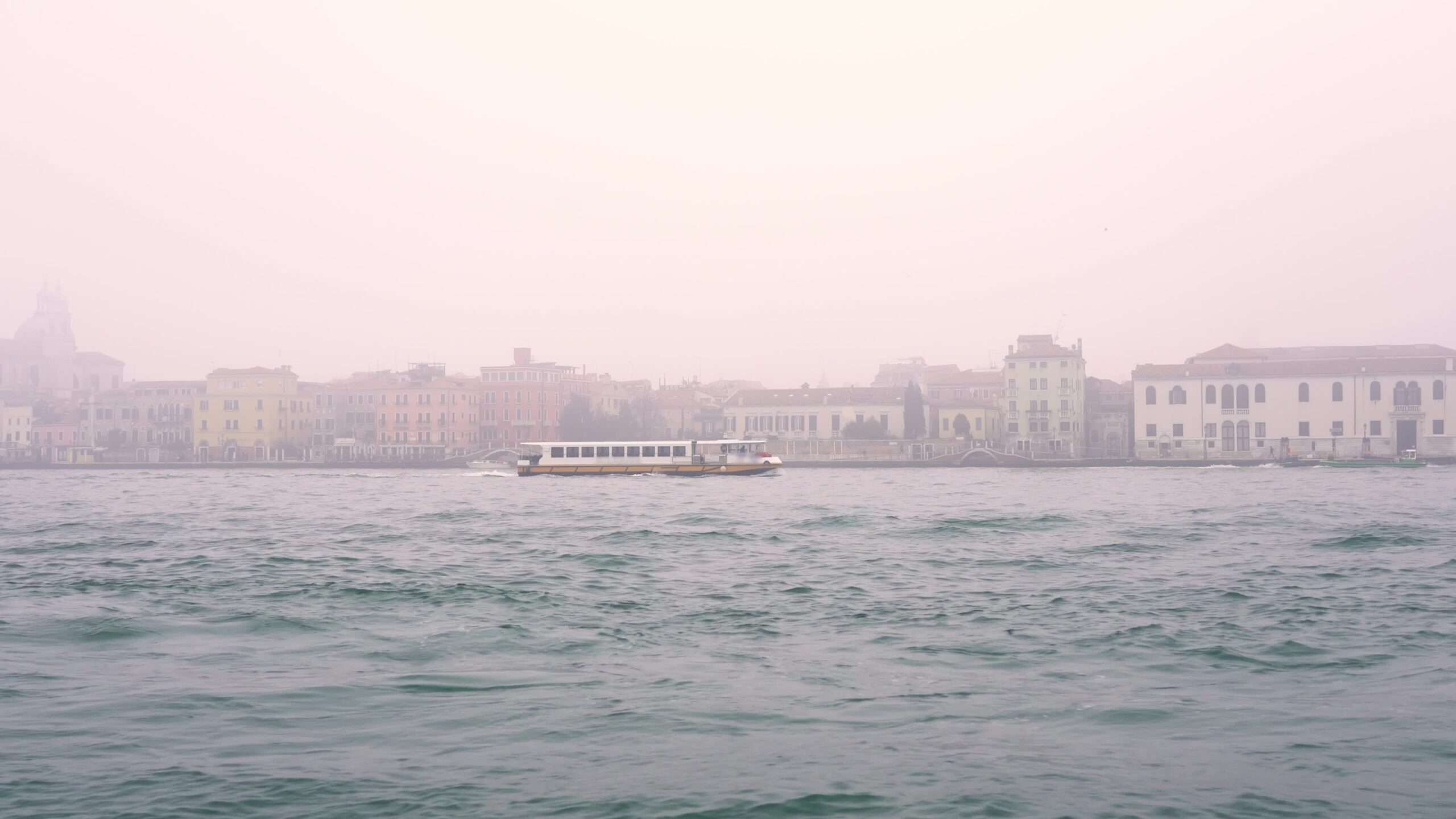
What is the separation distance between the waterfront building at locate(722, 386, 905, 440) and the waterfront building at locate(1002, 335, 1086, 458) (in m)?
6.74

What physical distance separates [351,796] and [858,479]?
48378 millimetres

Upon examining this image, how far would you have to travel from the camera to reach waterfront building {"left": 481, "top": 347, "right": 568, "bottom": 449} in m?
81.7

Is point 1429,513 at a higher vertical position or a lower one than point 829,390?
lower

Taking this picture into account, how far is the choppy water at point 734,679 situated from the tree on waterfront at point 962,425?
185 ft

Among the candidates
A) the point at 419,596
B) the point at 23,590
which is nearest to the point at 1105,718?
the point at 419,596

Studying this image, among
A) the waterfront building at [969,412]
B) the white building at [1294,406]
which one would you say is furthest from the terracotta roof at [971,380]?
the white building at [1294,406]

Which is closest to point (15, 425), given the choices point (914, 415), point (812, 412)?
point (812, 412)

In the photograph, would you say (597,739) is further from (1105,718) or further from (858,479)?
(858,479)

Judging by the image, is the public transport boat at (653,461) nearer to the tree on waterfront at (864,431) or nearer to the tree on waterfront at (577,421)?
the tree on waterfront at (864,431)

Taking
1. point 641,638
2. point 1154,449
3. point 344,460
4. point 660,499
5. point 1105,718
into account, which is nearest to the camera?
point 1105,718

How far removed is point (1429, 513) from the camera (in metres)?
26.3

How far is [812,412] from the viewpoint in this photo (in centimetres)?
7838

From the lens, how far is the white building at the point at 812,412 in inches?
3041

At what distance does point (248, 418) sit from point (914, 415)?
41.4 meters
